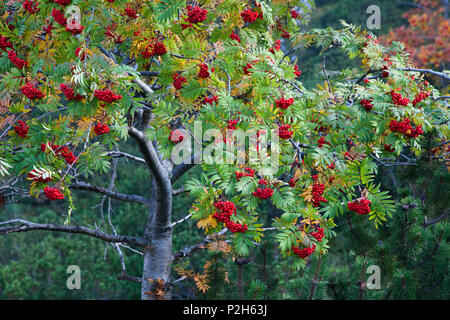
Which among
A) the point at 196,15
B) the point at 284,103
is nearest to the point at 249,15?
the point at 196,15

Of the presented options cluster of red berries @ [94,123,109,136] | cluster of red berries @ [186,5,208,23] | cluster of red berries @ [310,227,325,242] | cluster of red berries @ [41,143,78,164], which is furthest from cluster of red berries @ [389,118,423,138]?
cluster of red berries @ [41,143,78,164]

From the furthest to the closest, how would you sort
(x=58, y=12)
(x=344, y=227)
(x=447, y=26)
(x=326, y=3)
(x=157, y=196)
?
(x=326, y=3) → (x=447, y=26) → (x=344, y=227) → (x=157, y=196) → (x=58, y=12)

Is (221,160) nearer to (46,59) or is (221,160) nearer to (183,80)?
(183,80)

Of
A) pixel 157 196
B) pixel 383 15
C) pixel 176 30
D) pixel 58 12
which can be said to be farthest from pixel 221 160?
pixel 383 15

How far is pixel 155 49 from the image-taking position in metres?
4.15

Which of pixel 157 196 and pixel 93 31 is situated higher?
pixel 93 31

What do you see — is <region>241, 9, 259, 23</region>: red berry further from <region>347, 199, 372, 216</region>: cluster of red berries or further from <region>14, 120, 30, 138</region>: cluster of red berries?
<region>14, 120, 30, 138</region>: cluster of red berries

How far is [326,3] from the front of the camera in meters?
15.2

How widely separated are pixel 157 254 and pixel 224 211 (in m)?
2.63

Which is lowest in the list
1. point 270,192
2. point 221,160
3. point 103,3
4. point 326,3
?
point 270,192

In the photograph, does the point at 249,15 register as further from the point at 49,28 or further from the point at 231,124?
the point at 49,28

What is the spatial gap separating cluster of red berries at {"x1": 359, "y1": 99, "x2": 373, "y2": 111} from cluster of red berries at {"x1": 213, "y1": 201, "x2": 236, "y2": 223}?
58.9 inches

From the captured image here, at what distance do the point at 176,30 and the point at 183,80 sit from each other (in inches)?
18.1

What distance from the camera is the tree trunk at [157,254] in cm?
549
